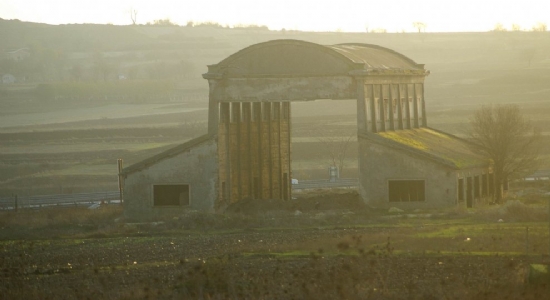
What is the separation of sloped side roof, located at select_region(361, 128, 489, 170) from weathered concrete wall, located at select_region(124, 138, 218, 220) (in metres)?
5.93

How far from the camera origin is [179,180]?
1585 inches

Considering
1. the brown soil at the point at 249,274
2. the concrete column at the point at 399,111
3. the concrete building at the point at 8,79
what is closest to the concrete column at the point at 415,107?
the concrete column at the point at 399,111

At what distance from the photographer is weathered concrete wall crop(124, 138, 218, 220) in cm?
3991

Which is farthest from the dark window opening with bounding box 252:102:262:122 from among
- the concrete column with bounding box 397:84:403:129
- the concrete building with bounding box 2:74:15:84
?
the concrete building with bounding box 2:74:15:84

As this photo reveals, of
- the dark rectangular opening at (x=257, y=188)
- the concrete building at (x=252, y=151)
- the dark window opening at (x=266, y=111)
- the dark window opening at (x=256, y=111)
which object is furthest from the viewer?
the dark window opening at (x=266, y=111)

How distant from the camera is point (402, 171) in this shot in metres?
38.9

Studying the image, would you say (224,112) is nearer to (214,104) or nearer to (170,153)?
(214,104)

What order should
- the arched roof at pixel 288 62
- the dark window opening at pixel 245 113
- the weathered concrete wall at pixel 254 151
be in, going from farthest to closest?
the dark window opening at pixel 245 113, the weathered concrete wall at pixel 254 151, the arched roof at pixel 288 62

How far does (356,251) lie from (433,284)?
5.65 metres

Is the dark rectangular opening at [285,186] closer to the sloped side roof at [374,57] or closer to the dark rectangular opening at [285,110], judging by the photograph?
the dark rectangular opening at [285,110]

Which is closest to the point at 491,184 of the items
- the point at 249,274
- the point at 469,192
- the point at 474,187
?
the point at 474,187

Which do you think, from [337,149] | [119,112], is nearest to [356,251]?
[337,149]

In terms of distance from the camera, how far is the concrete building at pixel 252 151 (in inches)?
1528

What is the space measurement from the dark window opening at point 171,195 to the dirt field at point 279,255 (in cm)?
196
